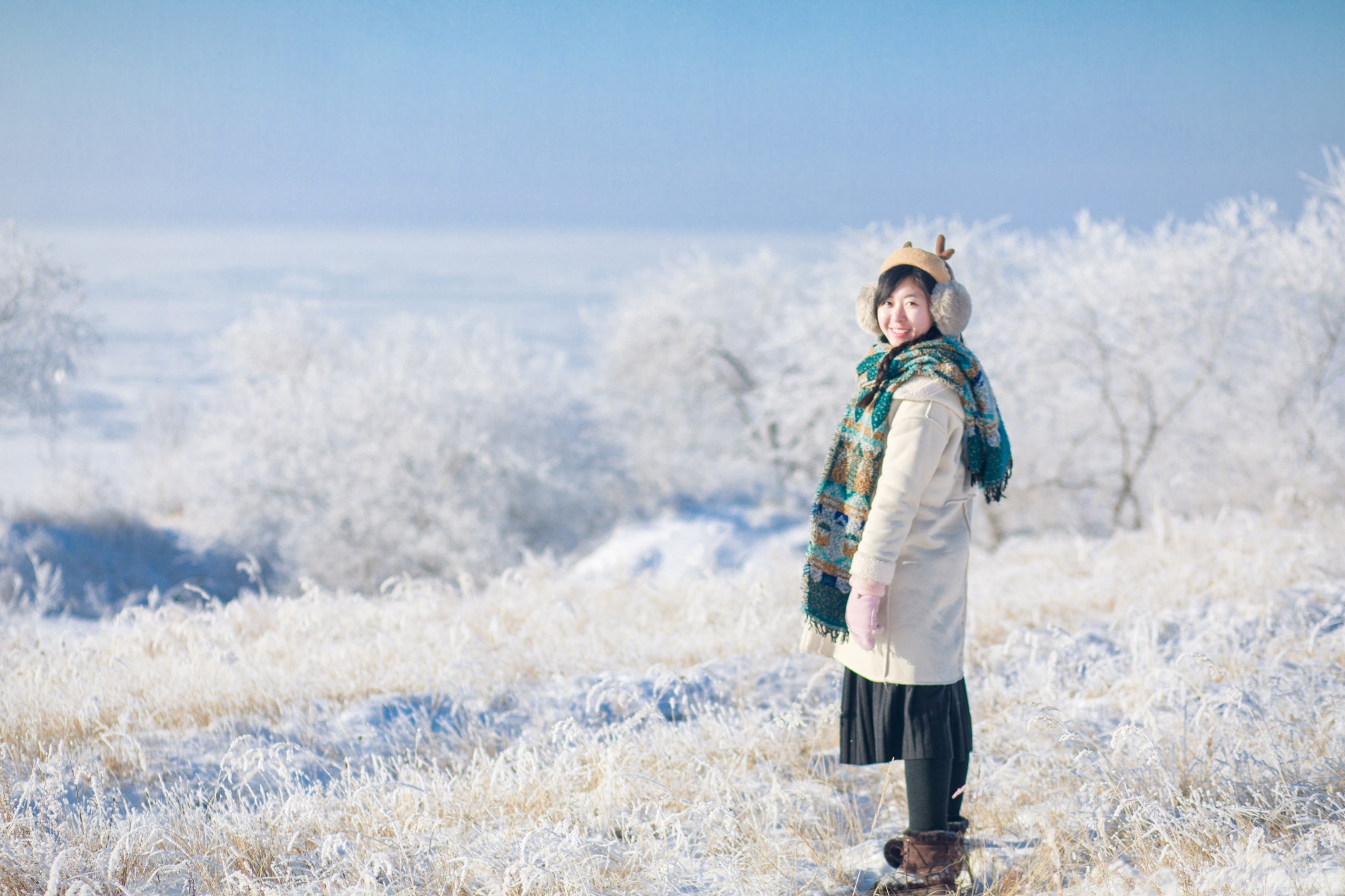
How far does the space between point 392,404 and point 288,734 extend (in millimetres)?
15460

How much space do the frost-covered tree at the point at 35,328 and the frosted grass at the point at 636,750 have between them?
50.8ft

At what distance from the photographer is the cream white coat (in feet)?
7.72

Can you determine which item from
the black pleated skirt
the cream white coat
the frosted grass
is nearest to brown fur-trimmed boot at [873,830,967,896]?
the frosted grass

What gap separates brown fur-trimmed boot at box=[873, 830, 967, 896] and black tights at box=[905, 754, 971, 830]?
0.10 feet

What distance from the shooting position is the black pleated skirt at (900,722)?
8.28 feet

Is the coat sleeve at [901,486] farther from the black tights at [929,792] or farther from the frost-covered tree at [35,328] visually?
the frost-covered tree at [35,328]

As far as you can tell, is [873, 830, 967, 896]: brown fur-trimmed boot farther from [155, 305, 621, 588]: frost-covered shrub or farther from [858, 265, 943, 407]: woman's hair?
[155, 305, 621, 588]: frost-covered shrub

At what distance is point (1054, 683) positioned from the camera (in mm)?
3984

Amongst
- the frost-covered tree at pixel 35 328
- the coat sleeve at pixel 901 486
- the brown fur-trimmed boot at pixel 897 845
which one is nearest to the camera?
the coat sleeve at pixel 901 486

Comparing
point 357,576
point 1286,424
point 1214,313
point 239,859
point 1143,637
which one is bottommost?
point 357,576

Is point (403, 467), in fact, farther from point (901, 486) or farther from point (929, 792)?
point (901, 486)

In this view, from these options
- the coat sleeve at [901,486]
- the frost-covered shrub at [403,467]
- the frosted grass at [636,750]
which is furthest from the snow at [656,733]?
the frost-covered shrub at [403,467]

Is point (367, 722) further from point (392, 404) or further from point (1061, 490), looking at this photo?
point (1061, 490)

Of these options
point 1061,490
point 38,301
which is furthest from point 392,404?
point 1061,490
